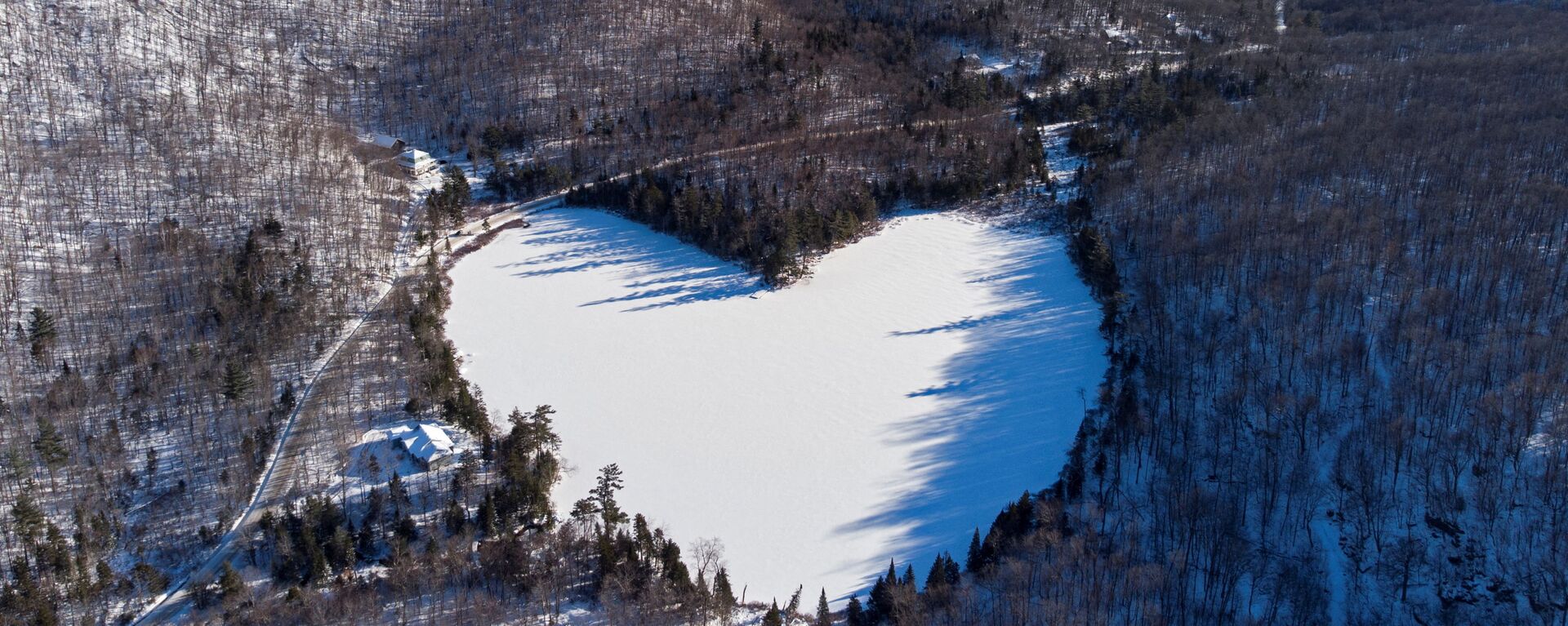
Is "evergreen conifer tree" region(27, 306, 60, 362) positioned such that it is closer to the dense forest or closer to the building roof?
the dense forest

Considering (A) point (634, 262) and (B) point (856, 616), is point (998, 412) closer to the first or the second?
(B) point (856, 616)

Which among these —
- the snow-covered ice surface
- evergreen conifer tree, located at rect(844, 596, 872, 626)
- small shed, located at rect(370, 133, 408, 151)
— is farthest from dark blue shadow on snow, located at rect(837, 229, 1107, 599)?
small shed, located at rect(370, 133, 408, 151)

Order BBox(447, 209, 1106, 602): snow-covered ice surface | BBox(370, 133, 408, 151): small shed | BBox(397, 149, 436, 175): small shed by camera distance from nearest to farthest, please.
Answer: BBox(447, 209, 1106, 602): snow-covered ice surface
BBox(397, 149, 436, 175): small shed
BBox(370, 133, 408, 151): small shed

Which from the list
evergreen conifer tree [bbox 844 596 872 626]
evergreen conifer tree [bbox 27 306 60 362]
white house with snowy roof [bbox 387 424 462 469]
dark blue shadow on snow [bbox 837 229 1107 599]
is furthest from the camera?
evergreen conifer tree [bbox 27 306 60 362]

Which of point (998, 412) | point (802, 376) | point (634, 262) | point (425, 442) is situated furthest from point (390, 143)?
point (998, 412)

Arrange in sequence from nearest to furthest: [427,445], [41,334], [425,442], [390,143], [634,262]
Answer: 1. [427,445]
2. [425,442]
3. [41,334]
4. [634,262]
5. [390,143]

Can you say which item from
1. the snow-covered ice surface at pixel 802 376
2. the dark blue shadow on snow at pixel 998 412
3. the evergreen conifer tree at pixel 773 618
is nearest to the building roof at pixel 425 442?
the snow-covered ice surface at pixel 802 376

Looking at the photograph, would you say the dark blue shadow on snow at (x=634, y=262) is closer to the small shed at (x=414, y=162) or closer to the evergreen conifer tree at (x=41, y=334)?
the small shed at (x=414, y=162)

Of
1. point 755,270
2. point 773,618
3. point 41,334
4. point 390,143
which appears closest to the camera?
point 773,618
